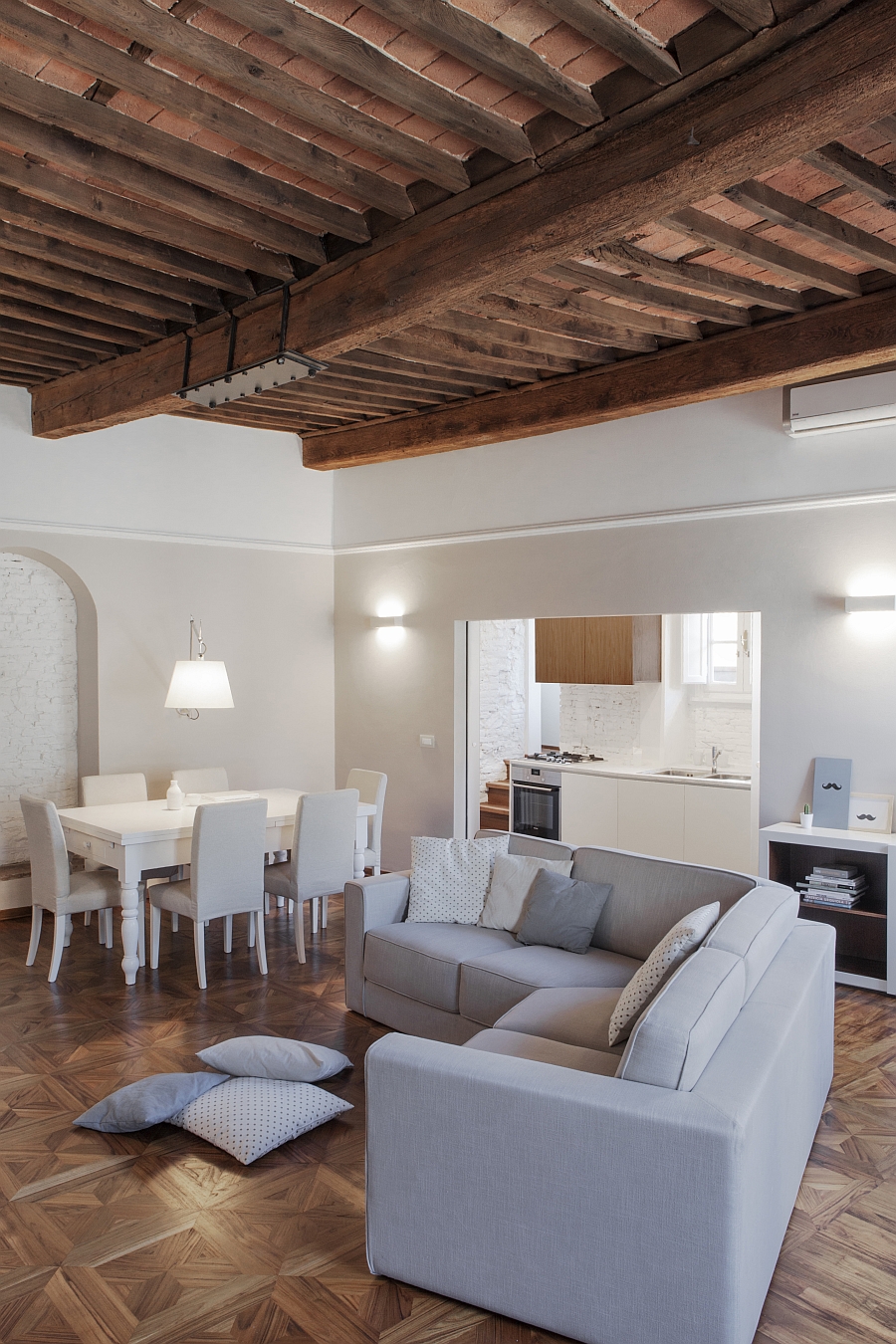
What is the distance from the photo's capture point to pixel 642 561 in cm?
582

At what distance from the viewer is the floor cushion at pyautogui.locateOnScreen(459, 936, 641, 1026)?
3.63 meters

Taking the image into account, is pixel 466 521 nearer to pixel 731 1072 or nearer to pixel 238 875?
pixel 238 875

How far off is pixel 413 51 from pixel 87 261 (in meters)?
1.91

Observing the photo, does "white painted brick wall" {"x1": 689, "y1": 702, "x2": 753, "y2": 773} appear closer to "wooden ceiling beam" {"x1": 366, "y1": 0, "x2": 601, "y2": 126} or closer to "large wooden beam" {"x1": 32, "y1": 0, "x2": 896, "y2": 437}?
"large wooden beam" {"x1": 32, "y1": 0, "x2": 896, "y2": 437}

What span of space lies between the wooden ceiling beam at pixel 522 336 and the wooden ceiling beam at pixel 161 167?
966 mm

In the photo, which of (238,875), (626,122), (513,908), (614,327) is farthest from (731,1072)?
(614,327)

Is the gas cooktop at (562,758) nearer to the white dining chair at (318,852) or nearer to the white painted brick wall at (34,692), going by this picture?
the white dining chair at (318,852)

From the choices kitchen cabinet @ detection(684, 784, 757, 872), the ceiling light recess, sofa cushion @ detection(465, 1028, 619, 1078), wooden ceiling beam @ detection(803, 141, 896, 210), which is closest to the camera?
sofa cushion @ detection(465, 1028, 619, 1078)

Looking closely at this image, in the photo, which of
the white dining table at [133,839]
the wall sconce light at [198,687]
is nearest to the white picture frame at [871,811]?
the white dining table at [133,839]

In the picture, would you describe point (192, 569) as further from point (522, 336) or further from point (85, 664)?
point (522, 336)

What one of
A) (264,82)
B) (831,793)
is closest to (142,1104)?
(264,82)

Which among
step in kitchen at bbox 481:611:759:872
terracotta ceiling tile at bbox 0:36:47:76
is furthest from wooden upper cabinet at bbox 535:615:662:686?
terracotta ceiling tile at bbox 0:36:47:76

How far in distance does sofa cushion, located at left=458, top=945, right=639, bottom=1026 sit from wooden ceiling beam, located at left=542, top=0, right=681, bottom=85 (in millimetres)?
2898

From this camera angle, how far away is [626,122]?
258 centimetres
